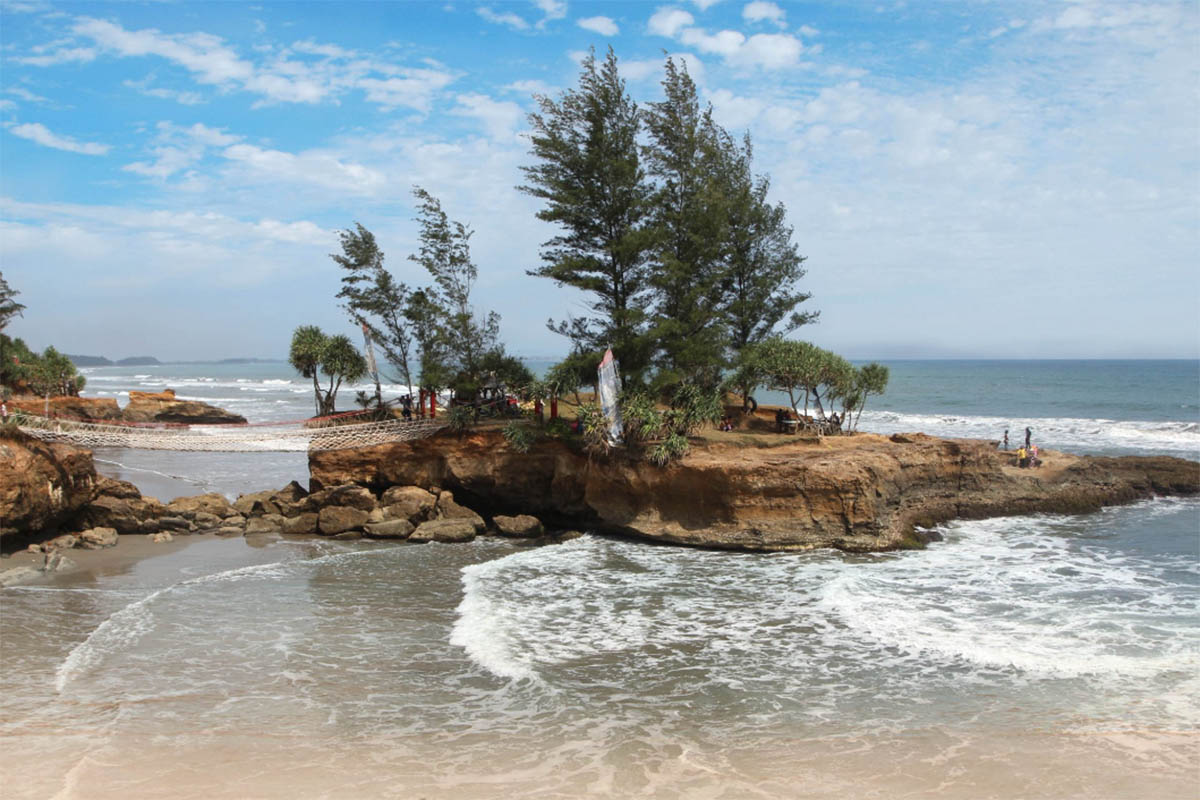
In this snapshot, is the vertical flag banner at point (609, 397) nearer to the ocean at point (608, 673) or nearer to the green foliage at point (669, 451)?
the green foliage at point (669, 451)

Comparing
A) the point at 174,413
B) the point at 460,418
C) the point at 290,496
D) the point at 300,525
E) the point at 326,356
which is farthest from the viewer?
the point at 174,413

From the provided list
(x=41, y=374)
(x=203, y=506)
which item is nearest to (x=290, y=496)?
(x=203, y=506)

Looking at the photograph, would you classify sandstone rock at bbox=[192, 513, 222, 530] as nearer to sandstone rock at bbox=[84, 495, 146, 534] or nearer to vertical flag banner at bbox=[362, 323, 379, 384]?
sandstone rock at bbox=[84, 495, 146, 534]

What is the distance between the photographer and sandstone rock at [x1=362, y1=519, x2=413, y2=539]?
17.0 m

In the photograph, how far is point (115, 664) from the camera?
9391 millimetres

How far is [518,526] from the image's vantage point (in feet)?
58.2

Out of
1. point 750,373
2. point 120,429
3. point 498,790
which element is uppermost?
point 750,373

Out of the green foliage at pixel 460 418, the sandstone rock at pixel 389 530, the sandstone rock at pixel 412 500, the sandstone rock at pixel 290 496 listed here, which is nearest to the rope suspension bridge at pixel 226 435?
the green foliage at pixel 460 418

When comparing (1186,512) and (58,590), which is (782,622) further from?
(1186,512)

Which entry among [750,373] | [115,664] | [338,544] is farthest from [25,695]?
[750,373]

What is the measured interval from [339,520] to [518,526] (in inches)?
158

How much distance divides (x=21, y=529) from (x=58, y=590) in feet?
12.9

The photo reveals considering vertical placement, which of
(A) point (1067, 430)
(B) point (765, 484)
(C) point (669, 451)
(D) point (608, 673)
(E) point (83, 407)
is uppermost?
(E) point (83, 407)

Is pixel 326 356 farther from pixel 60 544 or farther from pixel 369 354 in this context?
pixel 60 544
